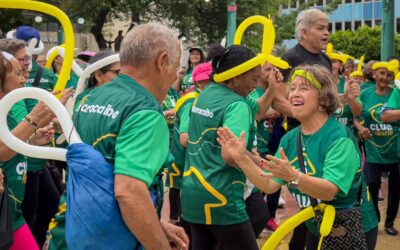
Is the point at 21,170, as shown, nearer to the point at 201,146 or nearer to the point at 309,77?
the point at 201,146

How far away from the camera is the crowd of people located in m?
2.61

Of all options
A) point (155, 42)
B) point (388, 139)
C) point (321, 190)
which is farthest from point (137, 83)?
point (388, 139)

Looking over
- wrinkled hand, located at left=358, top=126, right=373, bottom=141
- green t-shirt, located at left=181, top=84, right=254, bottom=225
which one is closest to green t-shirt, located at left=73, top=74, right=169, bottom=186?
green t-shirt, located at left=181, top=84, right=254, bottom=225

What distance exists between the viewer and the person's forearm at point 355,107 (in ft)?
21.4

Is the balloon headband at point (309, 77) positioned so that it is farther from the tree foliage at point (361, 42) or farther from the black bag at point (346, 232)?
the tree foliage at point (361, 42)

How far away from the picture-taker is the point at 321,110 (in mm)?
3832

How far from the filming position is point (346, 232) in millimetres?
3705

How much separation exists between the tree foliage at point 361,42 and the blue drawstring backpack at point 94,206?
126ft

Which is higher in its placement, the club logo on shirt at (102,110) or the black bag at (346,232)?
the club logo on shirt at (102,110)

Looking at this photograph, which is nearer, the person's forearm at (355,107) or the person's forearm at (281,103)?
the person's forearm at (281,103)

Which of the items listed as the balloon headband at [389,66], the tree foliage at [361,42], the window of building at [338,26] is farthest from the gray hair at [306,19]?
the window of building at [338,26]

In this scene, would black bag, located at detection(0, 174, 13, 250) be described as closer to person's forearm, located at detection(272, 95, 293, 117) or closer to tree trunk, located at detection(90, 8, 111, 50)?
person's forearm, located at detection(272, 95, 293, 117)

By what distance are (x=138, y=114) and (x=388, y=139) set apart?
17.0 feet

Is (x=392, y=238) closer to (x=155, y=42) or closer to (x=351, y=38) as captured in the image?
(x=155, y=42)
